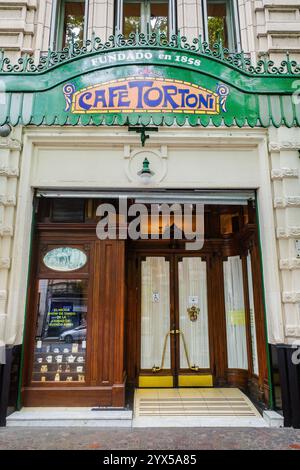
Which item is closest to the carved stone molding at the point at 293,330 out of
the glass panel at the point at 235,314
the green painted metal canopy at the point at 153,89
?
the glass panel at the point at 235,314

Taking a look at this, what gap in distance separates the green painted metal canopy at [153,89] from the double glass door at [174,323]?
4.05 m

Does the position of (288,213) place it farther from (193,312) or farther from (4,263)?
(4,263)

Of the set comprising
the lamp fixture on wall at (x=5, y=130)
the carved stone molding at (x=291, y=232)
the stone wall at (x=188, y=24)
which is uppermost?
the stone wall at (x=188, y=24)

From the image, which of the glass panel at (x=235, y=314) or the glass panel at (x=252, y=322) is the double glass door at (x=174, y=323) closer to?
the glass panel at (x=235, y=314)

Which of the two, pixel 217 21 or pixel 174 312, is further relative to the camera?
pixel 174 312

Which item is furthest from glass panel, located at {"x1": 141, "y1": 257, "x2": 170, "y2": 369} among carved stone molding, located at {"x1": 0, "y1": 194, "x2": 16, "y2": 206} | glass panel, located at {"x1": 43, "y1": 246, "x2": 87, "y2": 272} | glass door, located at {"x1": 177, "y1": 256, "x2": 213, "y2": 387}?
carved stone molding, located at {"x1": 0, "y1": 194, "x2": 16, "y2": 206}

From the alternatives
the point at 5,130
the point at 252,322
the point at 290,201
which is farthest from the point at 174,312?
the point at 5,130

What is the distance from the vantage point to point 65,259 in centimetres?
682

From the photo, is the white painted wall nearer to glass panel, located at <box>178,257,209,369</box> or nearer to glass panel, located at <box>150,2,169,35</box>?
glass panel, located at <box>178,257,209,369</box>

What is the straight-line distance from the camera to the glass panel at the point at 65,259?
6.78 meters

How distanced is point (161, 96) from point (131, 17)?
13.4 ft

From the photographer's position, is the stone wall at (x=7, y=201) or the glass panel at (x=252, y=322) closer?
the stone wall at (x=7, y=201)

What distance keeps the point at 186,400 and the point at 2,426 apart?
3.35m

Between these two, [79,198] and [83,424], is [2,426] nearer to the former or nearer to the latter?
[83,424]
